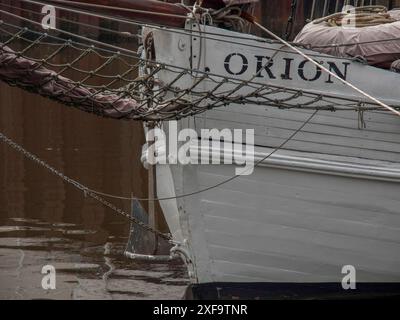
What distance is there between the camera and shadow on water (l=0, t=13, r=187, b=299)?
9203 millimetres

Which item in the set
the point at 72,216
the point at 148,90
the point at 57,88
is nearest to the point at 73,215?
the point at 72,216

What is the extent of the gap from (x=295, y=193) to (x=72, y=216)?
14.0 feet

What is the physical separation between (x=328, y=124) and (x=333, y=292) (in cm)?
141

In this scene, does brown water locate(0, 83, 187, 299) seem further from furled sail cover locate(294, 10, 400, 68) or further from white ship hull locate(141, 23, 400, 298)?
furled sail cover locate(294, 10, 400, 68)

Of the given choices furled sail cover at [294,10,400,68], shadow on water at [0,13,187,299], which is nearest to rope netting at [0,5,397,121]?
furled sail cover at [294,10,400,68]

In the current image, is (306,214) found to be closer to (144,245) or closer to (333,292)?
(333,292)

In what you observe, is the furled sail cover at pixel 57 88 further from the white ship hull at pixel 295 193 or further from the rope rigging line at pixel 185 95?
→ the white ship hull at pixel 295 193

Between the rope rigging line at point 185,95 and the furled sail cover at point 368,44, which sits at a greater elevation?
the furled sail cover at point 368,44

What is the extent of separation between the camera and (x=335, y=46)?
8195mm

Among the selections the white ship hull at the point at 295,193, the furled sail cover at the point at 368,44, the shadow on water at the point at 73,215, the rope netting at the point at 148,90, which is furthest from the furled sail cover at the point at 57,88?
the shadow on water at the point at 73,215

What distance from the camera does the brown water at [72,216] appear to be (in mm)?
9195

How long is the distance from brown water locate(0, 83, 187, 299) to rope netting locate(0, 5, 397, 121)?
1.85 m

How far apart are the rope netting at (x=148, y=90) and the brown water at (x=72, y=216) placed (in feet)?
6.08

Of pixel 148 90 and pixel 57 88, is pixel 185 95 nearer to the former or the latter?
pixel 148 90
